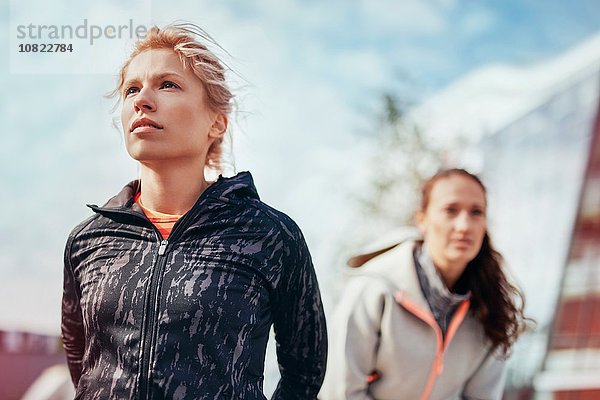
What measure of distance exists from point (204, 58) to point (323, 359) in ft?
A: 1.82

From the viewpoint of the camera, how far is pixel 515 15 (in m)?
2.59

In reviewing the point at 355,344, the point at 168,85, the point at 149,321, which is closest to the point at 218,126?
the point at 168,85

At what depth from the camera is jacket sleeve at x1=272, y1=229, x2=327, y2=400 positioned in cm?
131

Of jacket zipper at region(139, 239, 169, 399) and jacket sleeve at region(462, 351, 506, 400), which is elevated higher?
jacket zipper at region(139, 239, 169, 399)

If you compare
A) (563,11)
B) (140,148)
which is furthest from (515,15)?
(140,148)

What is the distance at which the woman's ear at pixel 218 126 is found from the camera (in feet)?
4.28

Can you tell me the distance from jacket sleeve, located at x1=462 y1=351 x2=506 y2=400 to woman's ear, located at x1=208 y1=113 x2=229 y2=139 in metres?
1.03

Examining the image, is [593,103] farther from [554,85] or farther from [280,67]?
[280,67]

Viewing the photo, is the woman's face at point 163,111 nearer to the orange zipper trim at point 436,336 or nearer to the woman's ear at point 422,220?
the orange zipper trim at point 436,336

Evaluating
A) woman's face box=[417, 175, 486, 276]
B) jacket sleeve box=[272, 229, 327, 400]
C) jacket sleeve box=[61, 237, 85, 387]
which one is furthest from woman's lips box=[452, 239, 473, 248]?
jacket sleeve box=[61, 237, 85, 387]

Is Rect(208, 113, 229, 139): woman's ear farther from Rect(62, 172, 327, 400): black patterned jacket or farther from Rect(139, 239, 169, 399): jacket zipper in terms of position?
Rect(139, 239, 169, 399): jacket zipper

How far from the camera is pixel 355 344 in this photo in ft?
6.24

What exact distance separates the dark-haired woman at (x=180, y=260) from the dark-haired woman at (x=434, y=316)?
58 centimetres

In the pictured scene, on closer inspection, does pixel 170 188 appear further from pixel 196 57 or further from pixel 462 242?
pixel 462 242
